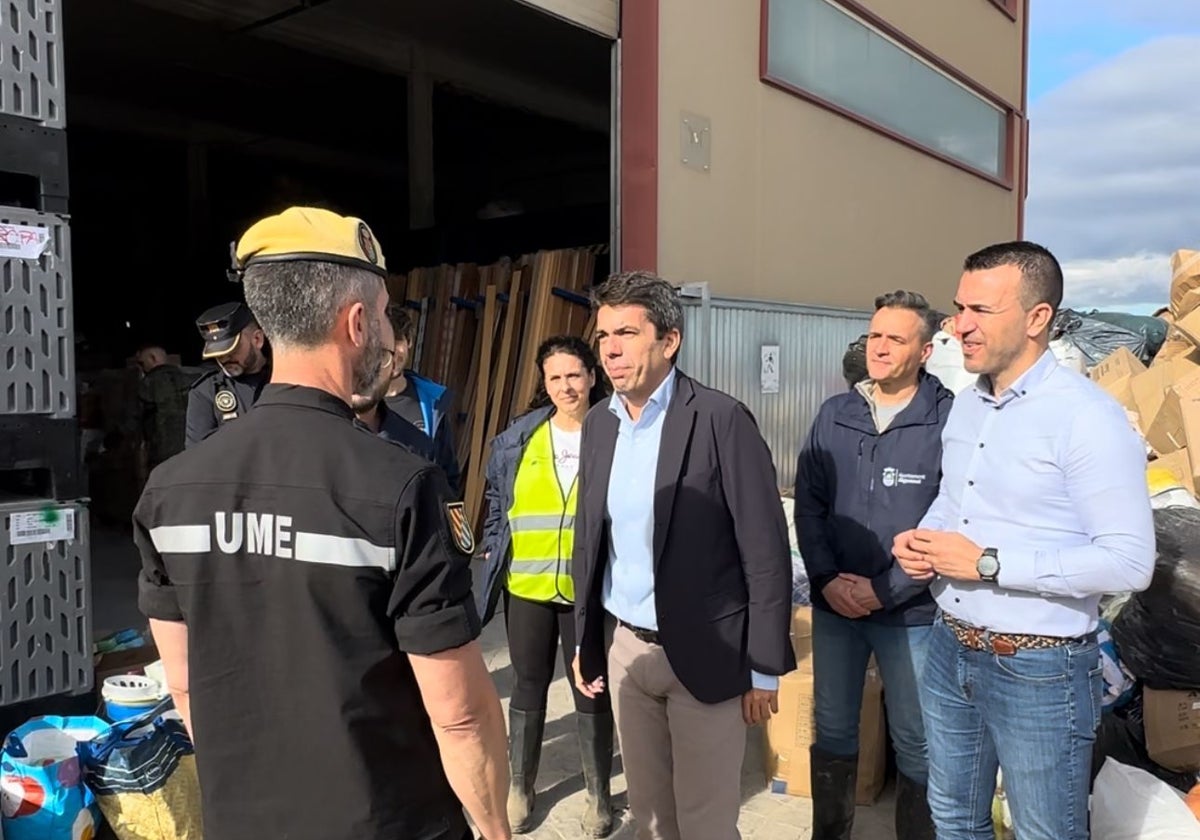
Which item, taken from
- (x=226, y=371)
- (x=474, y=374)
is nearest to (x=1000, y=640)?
(x=226, y=371)

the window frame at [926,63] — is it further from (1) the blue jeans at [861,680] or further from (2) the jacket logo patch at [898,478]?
(1) the blue jeans at [861,680]

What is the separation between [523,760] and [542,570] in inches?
28.6

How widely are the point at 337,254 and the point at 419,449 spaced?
177 centimetres

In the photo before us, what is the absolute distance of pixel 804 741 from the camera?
354 cm

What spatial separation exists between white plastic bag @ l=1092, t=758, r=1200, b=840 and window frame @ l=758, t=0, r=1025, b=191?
5.35 metres

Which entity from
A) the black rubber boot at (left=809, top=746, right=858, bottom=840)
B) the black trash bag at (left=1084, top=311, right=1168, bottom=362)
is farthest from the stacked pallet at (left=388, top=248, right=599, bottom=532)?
the black trash bag at (left=1084, top=311, right=1168, bottom=362)

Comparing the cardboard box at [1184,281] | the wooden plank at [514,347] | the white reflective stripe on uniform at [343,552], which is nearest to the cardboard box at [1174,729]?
the white reflective stripe on uniform at [343,552]

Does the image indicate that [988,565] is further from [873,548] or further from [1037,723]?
[873,548]

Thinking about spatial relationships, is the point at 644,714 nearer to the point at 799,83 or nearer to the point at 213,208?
the point at 799,83

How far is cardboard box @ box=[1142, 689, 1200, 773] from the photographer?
314 centimetres

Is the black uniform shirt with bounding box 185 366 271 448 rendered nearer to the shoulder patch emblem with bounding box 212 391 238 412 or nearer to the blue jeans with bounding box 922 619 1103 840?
the shoulder patch emblem with bounding box 212 391 238 412

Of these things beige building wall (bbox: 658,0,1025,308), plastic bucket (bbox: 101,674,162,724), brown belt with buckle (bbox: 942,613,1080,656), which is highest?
beige building wall (bbox: 658,0,1025,308)

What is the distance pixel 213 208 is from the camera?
615 inches

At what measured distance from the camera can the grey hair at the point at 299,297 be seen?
52.6 inches
